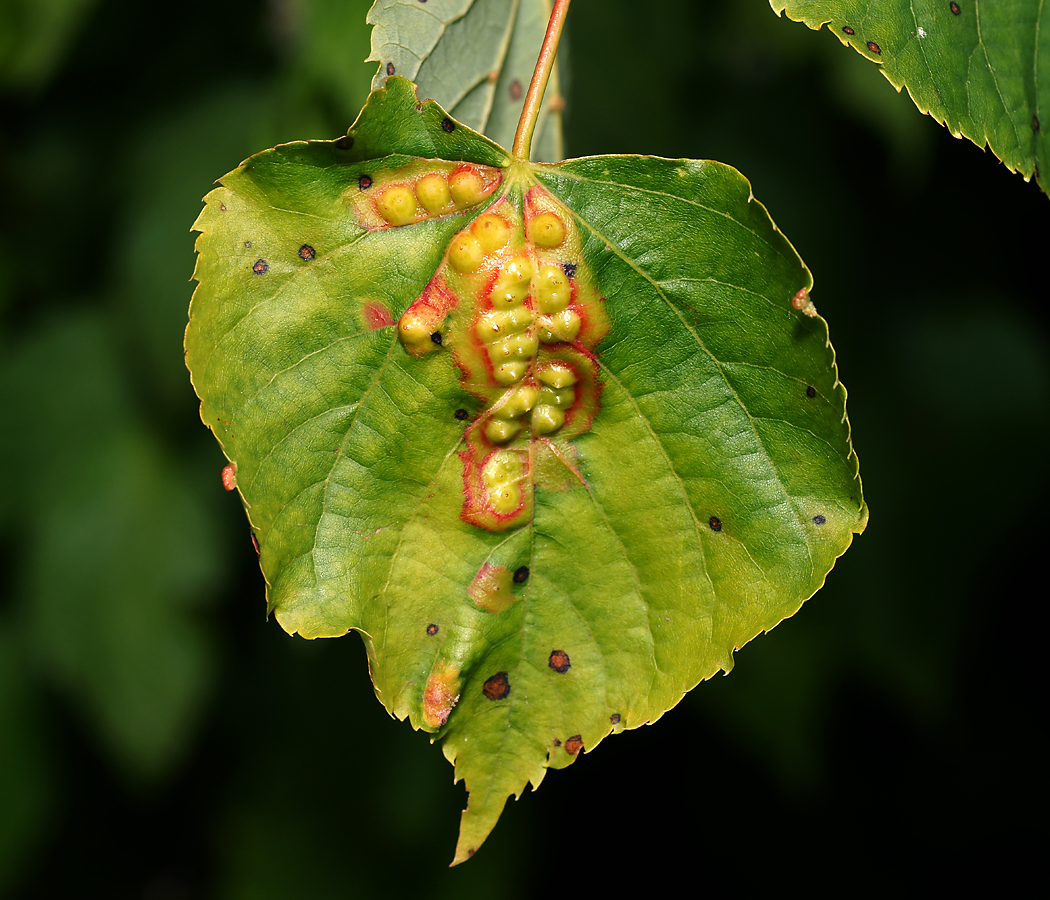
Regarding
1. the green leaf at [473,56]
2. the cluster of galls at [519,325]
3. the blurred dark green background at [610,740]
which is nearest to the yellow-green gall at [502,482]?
the cluster of galls at [519,325]

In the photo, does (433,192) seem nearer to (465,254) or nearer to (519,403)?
(465,254)

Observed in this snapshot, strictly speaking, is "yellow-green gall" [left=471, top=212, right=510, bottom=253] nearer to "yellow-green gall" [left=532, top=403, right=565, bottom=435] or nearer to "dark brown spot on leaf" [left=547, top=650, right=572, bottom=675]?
"yellow-green gall" [left=532, top=403, right=565, bottom=435]

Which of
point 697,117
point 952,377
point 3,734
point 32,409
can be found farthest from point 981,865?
point 32,409

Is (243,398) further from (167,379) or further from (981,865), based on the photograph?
(981,865)

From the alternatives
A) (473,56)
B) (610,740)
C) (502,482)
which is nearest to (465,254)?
(502,482)

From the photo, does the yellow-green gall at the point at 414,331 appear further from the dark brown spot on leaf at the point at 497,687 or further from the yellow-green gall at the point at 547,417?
the dark brown spot on leaf at the point at 497,687

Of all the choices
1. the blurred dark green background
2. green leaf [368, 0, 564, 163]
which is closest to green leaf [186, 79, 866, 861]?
green leaf [368, 0, 564, 163]
